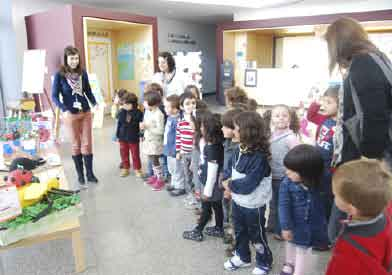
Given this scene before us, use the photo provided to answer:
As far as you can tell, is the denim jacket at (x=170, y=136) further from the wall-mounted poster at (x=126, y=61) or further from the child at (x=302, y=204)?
the wall-mounted poster at (x=126, y=61)

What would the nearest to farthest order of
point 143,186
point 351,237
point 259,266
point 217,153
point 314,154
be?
point 351,237 → point 314,154 → point 259,266 → point 217,153 → point 143,186

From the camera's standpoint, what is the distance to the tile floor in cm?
206

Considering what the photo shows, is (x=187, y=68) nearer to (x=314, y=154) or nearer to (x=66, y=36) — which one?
(x=66, y=36)

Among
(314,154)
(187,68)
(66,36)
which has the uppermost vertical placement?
(66,36)

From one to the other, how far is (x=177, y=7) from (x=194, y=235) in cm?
789

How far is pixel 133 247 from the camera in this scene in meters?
2.31

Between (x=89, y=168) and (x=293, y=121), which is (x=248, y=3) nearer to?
(x=89, y=168)

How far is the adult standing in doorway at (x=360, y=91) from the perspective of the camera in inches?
52.4

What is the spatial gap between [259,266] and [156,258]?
68cm

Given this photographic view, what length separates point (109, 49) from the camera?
8.52 meters

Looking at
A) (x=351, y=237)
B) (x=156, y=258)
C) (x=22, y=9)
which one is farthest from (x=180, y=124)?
(x=22, y=9)

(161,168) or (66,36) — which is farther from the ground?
(66,36)

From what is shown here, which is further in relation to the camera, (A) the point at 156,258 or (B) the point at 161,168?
(B) the point at 161,168

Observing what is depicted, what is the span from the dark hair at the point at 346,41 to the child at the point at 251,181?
518 millimetres
